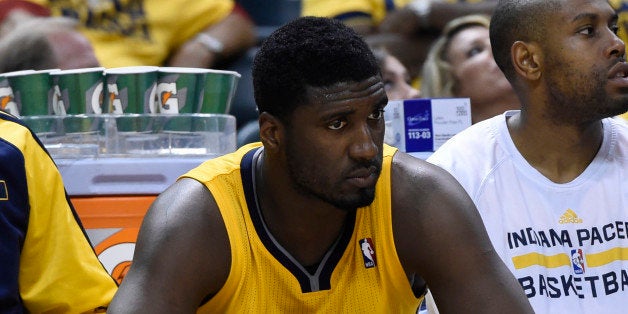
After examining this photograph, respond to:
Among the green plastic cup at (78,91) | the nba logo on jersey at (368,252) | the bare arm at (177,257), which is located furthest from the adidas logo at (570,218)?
the green plastic cup at (78,91)

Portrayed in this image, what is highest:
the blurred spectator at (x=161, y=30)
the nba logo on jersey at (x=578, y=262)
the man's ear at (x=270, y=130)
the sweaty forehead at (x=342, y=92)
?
the blurred spectator at (x=161, y=30)

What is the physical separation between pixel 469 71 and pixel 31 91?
210 cm

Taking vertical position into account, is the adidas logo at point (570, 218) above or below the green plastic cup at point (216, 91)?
below

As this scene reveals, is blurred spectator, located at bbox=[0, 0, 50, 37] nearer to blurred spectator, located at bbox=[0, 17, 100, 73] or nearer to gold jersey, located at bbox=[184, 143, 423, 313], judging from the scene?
blurred spectator, located at bbox=[0, 17, 100, 73]

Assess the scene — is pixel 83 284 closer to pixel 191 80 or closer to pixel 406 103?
pixel 191 80

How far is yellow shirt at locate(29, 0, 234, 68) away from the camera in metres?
4.34

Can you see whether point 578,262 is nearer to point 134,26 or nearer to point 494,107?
point 494,107

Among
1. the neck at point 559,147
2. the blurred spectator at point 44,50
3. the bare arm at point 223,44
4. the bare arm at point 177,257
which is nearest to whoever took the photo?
the bare arm at point 177,257

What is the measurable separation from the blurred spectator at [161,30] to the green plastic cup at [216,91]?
4.24ft

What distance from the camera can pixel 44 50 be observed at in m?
3.34

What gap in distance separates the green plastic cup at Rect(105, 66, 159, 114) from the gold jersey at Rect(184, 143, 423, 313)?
2.12 feet

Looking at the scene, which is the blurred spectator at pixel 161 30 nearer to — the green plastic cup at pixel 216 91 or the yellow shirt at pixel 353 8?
the yellow shirt at pixel 353 8

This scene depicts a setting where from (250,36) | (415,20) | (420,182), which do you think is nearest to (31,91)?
(420,182)

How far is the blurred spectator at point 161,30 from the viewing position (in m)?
4.35
